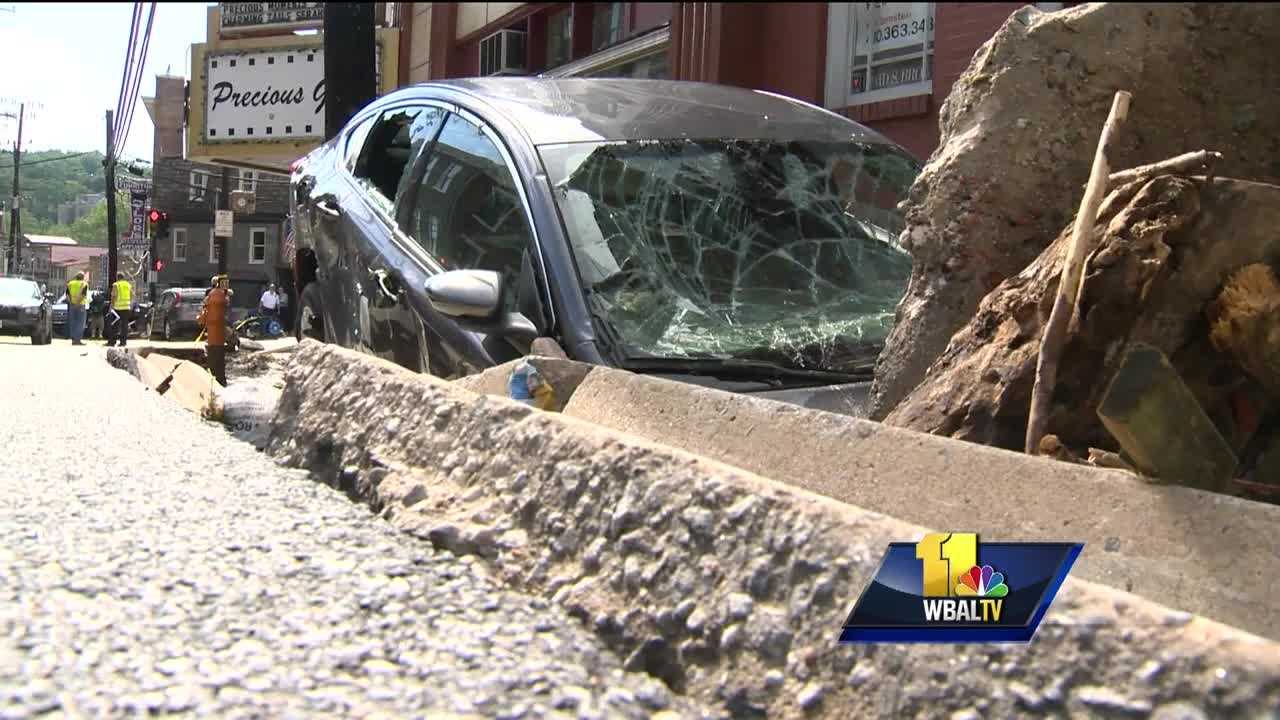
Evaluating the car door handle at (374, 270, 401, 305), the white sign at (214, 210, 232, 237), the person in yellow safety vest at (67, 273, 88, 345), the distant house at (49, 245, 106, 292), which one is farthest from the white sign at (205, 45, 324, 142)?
the distant house at (49, 245, 106, 292)

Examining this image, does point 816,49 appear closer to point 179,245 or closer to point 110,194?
point 110,194

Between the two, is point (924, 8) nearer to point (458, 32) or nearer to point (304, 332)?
point (304, 332)

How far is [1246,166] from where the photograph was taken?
2879mm

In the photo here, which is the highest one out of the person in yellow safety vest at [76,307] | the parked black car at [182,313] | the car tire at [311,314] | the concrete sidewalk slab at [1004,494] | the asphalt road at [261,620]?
the concrete sidewalk slab at [1004,494]

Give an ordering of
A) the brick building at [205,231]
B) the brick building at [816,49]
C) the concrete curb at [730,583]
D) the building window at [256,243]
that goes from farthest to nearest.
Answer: the building window at [256,243] → the brick building at [205,231] → the brick building at [816,49] → the concrete curb at [730,583]

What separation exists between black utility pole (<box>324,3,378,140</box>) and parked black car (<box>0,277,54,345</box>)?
1434cm

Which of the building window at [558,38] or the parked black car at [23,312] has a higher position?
the building window at [558,38]

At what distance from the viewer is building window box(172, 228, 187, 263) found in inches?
2180

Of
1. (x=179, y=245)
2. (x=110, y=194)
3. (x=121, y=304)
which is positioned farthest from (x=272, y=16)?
(x=179, y=245)

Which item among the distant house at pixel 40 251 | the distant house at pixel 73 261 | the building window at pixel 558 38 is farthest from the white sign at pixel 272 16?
the distant house at pixel 73 261

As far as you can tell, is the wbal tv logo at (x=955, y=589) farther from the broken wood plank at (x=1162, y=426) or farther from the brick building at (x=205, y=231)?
the brick building at (x=205, y=231)

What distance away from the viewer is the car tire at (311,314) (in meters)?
5.31

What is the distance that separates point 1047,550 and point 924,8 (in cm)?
949

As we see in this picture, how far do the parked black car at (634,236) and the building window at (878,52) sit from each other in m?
5.81
